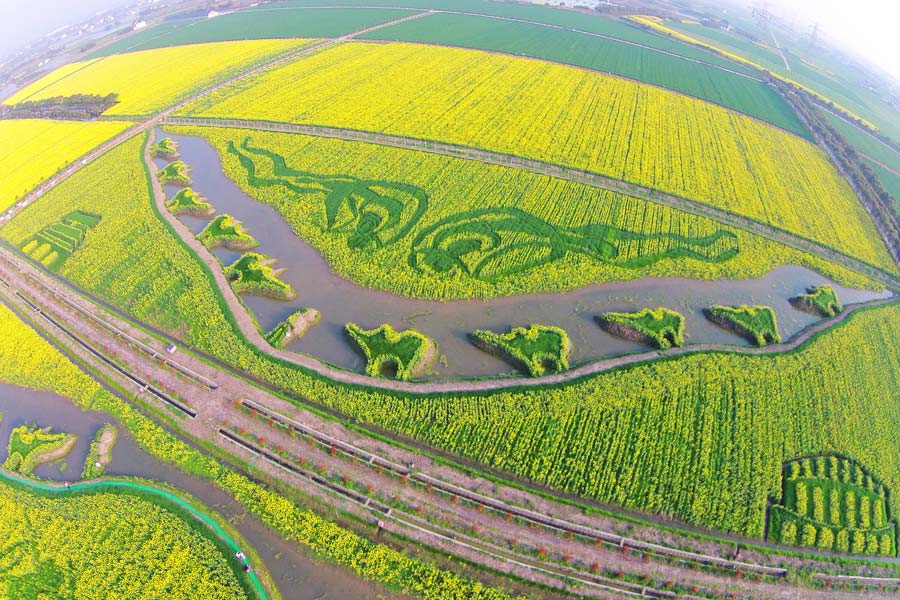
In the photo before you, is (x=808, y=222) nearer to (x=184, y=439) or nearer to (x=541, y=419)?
(x=541, y=419)

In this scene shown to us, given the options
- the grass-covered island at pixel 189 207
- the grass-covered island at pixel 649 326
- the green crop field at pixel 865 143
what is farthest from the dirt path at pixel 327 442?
the green crop field at pixel 865 143

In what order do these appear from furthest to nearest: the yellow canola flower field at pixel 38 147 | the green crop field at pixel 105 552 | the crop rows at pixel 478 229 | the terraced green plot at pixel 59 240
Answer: the yellow canola flower field at pixel 38 147 → the terraced green plot at pixel 59 240 → the crop rows at pixel 478 229 → the green crop field at pixel 105 552

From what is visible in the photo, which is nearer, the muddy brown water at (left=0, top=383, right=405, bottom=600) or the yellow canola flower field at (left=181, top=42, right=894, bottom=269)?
the muddy brown water at (left=0, top=383, right=405, bottom=600)

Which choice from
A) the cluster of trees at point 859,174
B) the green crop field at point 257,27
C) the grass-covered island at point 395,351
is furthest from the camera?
the green crop field at point 257,27

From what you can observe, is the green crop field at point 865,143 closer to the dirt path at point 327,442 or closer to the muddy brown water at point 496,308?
the muddy brown water at point 496,308

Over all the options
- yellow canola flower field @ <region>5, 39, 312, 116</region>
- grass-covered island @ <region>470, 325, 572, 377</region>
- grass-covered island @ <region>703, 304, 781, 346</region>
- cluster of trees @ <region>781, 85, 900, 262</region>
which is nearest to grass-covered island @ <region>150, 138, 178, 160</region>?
yellow canola flower field @ <region>5, 39, 312, 116</region>

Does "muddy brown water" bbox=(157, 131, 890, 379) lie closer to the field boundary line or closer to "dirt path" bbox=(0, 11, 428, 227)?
the field boundary line

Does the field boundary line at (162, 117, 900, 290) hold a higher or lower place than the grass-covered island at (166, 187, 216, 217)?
higher

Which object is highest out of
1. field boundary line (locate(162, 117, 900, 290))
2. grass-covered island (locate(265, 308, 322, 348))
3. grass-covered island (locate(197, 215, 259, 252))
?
field boundary line (locate(162, 117, 900, 290))

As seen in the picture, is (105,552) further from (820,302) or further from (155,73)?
(155,73)
